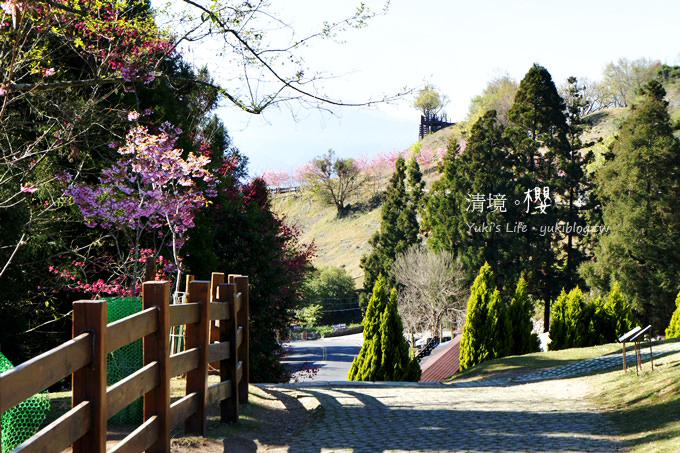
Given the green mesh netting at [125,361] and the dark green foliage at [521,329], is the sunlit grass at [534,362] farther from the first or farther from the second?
the green mesh netting at [125,361]

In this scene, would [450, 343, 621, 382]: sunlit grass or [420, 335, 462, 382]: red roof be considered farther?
[420, 335, 462, 382]: red roof

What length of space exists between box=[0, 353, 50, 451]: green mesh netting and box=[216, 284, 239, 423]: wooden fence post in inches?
78.0

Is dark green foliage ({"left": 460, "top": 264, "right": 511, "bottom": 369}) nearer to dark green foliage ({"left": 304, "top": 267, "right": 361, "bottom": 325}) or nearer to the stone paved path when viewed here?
the stone paved path

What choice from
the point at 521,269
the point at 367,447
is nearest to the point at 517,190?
the point at 521,269

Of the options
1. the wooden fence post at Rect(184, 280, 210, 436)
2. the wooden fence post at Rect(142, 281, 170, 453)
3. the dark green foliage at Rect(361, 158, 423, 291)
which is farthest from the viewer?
the dark green foliage at Rect(361, 158, 423, 291)

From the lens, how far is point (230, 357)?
6.29 metres

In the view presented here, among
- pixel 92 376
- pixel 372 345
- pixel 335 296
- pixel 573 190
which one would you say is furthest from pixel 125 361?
pixel 335 296

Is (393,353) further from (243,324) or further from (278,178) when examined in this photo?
(278,178)

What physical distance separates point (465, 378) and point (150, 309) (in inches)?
532

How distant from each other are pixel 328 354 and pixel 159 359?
3889 centimetres

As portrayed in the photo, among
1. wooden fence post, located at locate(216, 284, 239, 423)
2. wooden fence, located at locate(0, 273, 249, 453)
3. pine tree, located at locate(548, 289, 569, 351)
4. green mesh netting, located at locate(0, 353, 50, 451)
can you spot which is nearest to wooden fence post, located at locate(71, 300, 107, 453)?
wooden fence, located at locate(0, 273, 249, 453)

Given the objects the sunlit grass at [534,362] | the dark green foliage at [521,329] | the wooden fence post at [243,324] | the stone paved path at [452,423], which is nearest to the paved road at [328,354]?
the dark green foliage at [521,329]

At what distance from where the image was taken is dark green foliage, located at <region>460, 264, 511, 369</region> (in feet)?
69.4

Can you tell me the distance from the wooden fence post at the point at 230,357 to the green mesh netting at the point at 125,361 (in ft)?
2.30
